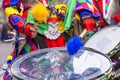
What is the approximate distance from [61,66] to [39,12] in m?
0.42

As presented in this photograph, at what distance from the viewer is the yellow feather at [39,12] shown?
2.22m

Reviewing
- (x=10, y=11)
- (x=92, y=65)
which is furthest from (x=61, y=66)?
(x=10, y=11)

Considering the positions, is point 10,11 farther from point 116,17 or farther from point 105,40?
point 116,17

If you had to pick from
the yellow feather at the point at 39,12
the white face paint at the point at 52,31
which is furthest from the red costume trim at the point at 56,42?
the yellow feather at the point at 39,12

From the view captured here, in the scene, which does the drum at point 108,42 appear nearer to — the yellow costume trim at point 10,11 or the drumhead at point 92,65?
the drumhead at point 92,65

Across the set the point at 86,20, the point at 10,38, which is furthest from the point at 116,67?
the point at 10,38

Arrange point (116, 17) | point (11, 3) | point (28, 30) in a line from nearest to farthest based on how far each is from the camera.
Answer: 1. point (28, 30)
2. point (11, 3)
3. point (116, 17)

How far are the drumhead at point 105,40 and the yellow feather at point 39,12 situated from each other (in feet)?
0.98

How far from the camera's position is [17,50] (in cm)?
252

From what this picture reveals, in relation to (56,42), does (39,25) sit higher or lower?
higher

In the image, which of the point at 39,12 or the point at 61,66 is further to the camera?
the point at 39,12

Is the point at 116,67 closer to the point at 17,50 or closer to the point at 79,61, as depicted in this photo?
the point at 79,61

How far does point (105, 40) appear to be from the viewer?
2.37m

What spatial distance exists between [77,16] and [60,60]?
0.51 meters
